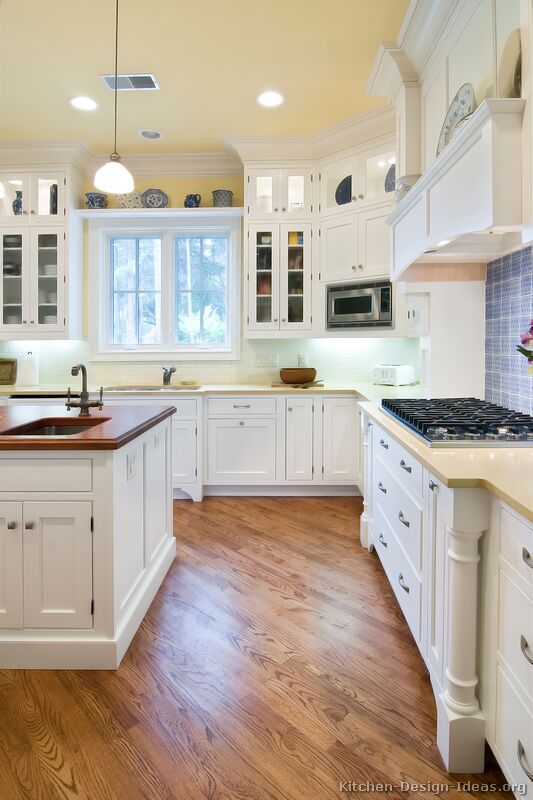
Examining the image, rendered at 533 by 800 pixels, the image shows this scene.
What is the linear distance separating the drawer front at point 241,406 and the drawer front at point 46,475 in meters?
2.26

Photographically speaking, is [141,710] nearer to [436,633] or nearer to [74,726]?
[74,726]

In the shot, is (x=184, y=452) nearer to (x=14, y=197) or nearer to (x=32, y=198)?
(x=32, y=198)

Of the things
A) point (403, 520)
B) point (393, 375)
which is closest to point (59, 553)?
point (403, 520)

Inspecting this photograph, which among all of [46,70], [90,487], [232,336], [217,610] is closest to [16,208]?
[46,70]

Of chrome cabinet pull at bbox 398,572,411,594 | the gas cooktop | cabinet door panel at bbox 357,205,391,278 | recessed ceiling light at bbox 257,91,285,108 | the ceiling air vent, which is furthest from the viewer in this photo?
cabinet door panel at bbox 357,205,391,278

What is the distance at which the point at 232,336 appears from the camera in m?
4.69

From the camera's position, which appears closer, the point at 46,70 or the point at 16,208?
the point at 46,70

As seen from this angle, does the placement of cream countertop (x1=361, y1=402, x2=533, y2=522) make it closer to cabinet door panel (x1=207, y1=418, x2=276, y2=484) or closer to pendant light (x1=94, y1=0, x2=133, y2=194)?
pendant light (x1=94, y1=0, x2=133, y2=194)

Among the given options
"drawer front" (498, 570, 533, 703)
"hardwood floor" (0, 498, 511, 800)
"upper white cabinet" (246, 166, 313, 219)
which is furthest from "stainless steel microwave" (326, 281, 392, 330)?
"drawer front" (498, 570, 533, 703)

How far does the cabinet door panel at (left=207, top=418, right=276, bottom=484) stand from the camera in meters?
4.09

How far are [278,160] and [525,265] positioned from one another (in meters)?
2.81

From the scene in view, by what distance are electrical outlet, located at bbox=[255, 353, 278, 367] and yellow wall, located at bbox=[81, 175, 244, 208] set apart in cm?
147

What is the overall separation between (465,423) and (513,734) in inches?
38.4

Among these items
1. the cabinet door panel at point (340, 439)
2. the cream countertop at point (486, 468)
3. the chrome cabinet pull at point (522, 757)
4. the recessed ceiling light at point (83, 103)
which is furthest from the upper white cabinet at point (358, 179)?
the chrome cabinet pull at point (522, 757)
